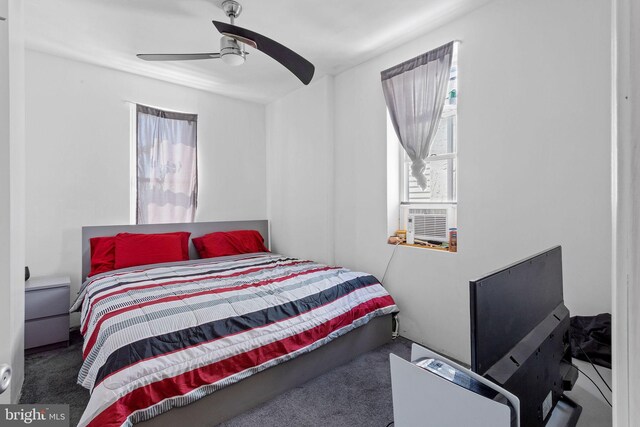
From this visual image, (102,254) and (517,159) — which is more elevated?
(517,159)

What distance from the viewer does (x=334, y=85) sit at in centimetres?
353

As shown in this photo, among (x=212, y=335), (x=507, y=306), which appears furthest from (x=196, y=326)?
(x=507, y=306)

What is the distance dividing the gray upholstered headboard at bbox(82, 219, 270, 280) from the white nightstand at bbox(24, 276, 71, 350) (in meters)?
0.45

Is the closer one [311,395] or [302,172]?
[311,395]

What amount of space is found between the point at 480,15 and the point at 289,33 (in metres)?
1.51

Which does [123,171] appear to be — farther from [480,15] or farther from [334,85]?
[480,15]

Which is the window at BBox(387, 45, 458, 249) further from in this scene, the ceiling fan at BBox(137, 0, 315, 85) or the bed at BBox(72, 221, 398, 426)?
the ceiling fan at BBox(137, 0, 315, 85)

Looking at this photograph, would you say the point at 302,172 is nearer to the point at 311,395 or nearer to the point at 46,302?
the point at 311,395

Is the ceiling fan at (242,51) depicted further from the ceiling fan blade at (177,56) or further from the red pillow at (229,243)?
the red pillow at (229,243)

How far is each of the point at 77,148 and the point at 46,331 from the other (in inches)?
68.8

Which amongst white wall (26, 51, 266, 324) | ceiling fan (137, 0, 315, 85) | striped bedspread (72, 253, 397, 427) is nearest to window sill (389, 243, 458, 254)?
striped bedspread (72, 253, 397, 427)

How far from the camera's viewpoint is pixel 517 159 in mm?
2086

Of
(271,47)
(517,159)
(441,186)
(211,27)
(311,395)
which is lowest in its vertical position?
(311,395)

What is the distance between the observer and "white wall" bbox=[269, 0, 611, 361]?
1.78m
